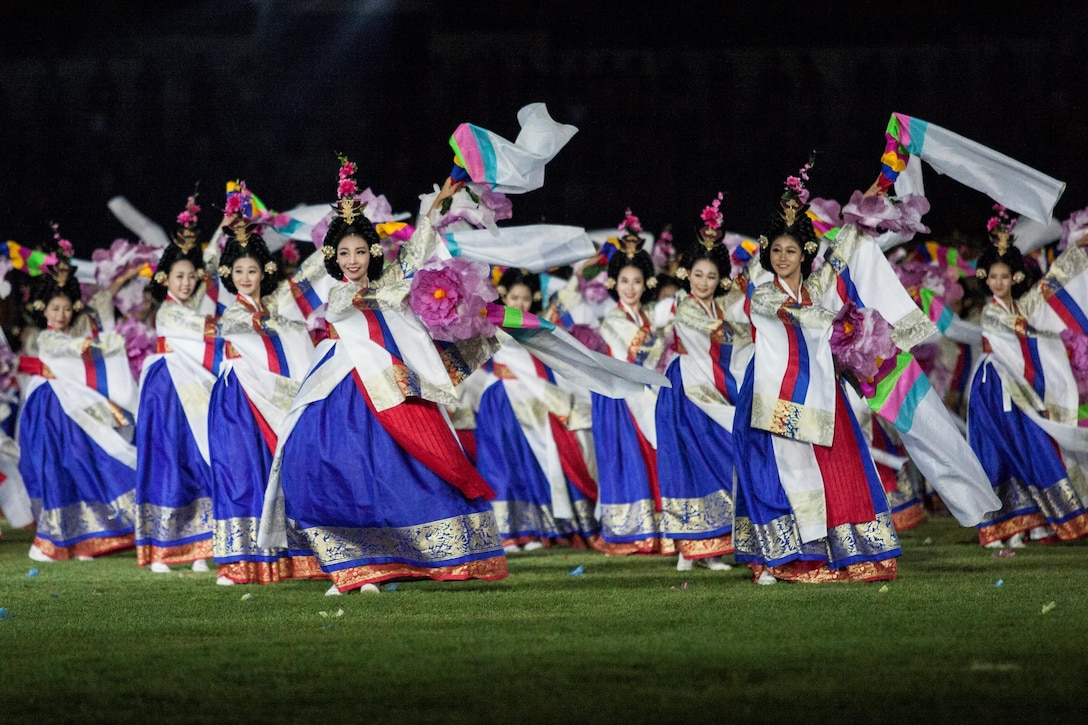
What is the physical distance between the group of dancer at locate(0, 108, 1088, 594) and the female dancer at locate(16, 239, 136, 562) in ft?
0.05

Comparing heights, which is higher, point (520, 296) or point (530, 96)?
point (530, 96)

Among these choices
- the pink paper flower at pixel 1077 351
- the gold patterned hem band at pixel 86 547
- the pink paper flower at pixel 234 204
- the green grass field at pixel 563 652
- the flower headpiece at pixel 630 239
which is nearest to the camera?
the green grass field at pixel 563 652

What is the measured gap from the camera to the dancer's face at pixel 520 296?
340 inches

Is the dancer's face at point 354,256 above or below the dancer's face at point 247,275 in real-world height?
below

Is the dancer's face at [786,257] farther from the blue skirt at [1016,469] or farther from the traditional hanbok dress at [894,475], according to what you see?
the traditional hanbok dress at [894,475]

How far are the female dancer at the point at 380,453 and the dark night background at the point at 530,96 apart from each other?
6753 millimetres

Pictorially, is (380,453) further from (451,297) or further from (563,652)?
(563,652)

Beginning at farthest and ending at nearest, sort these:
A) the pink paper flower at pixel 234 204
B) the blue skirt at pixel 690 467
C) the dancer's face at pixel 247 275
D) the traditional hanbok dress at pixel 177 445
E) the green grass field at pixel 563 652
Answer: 1. the traditional hanbok dress at pixel 177 445
2. the blue skirt at pixel 690 467
3. the pink paper flower at pixel 234 204
4. the dancer's face at pixel 247 275
5. the green grass field at pixel 563 652

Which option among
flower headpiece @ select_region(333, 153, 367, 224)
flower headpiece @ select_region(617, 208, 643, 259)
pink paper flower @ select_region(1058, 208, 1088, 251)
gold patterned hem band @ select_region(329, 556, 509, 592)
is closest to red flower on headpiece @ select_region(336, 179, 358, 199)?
flower headpiece @ select_region(333, 153, 367, 224)

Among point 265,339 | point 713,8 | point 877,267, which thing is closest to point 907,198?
point 877,267

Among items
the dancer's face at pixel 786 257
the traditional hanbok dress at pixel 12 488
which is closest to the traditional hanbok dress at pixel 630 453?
the dancer's face at pixel 786 257

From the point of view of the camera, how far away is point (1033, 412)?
756cm

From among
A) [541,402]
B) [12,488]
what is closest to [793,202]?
[541,402]

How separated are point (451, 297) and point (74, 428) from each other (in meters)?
3.64
